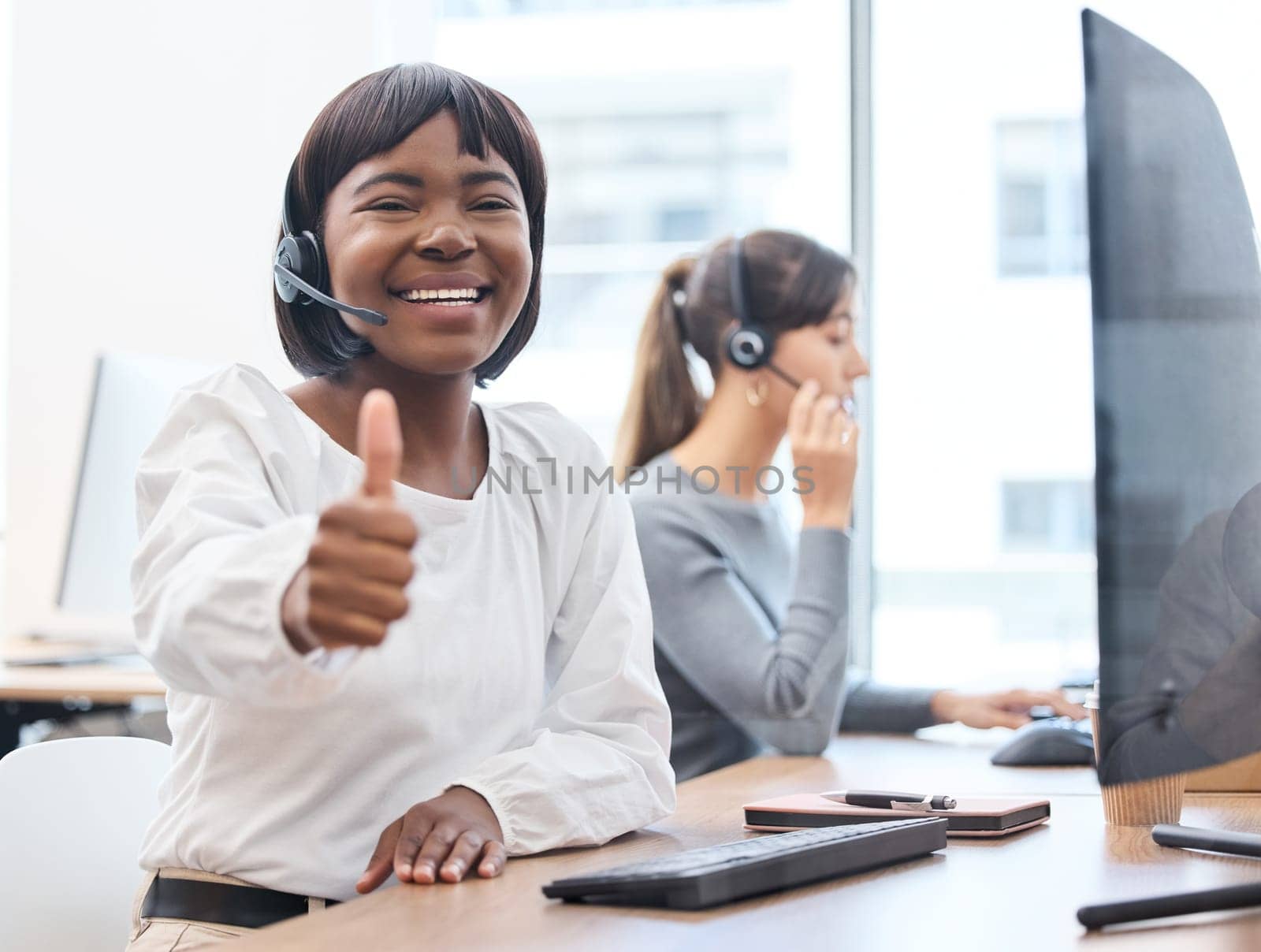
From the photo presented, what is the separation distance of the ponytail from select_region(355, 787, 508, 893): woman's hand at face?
1021 millimetres

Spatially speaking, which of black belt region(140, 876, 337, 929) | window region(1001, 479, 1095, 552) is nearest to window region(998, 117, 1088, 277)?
window region(1001, 479, 1095, 552)

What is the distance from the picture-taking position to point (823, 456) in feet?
5.50

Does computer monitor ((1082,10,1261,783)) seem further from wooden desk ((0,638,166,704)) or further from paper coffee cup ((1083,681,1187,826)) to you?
wooden desk ((0,638,166,704))

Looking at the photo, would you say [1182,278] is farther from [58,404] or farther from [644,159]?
[644,159]

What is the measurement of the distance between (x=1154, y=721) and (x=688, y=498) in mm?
899

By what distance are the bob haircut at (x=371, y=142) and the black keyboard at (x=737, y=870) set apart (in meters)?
0.54

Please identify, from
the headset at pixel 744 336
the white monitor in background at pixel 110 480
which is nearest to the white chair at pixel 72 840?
the headset at pixel 744 336

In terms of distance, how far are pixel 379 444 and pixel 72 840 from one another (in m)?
0.73

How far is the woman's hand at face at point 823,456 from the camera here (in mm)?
1661

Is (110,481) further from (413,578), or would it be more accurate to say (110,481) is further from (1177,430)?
(1177,430)

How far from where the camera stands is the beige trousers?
0.89m

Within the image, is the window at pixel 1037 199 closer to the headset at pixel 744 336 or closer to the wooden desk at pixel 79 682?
the headset at pixel 744 336

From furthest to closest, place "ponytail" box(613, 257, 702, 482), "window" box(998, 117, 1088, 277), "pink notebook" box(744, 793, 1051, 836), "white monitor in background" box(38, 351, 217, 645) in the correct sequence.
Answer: "window" box(998, 117, 1088, 277) < "white monitor in background" box(38, 351, 217, 645) < "ponytail" box(613, 257, 702, 482) < "pink notebook" box(744, 793, 1051, 836)

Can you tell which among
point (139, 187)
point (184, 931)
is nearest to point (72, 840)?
point (184, 931)
